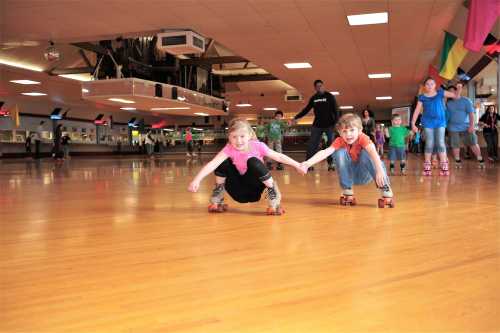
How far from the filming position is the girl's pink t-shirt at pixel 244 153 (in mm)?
3195

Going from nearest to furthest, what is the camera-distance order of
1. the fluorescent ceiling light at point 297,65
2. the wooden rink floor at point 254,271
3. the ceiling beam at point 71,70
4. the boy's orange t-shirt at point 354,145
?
1. the wooden rink floor at point 254,271
2. the boy's orange t-shirt at point 354,145
3. the fluorescent ceiling light at point 297,65
4. the ceiling beam at point 71,70

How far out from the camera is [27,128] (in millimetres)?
25859

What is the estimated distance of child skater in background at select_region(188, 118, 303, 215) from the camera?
3.11 meters

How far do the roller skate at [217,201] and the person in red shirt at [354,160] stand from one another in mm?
633

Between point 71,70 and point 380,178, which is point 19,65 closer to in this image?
point 71,70

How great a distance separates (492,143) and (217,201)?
9.63 metres

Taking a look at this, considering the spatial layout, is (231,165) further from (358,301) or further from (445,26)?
(445,26)

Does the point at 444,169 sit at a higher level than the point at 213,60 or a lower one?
lower

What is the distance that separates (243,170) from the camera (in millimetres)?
3254

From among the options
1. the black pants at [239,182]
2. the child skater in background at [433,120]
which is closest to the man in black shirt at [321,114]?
the child skater in background at [433,120]

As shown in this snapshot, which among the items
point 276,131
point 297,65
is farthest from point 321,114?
point 297,65

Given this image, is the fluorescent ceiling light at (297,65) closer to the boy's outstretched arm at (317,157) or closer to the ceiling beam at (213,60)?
the ceiling beam at (213,60)

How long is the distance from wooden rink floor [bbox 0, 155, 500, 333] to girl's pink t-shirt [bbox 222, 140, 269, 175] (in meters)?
0.37

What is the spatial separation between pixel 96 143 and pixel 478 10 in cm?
2934
